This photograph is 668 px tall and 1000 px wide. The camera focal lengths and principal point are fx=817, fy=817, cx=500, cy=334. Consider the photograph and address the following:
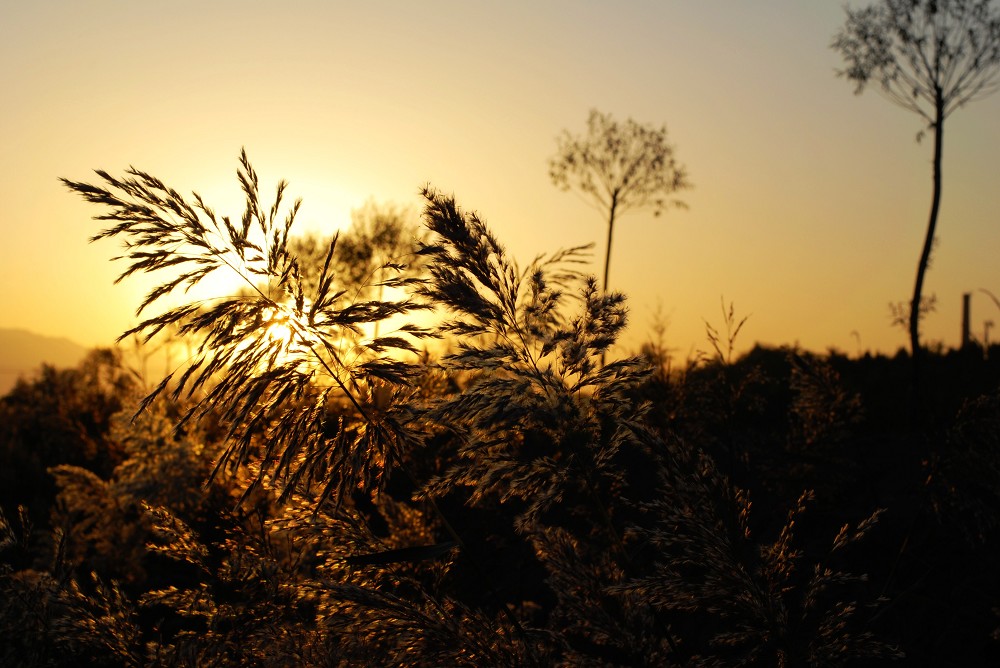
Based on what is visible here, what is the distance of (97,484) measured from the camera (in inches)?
335

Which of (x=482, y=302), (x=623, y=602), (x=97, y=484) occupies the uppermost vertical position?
(x=482, y=302)

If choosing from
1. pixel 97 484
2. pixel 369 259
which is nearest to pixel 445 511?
pixel 97 484

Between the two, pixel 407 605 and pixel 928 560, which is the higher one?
pixel 407 605

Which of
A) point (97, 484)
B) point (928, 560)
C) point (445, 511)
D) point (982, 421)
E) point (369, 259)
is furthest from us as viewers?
point (369, 259)

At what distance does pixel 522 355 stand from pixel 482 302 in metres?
0.20

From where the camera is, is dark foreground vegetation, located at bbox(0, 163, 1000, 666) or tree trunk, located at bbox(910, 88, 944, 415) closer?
dark foreground vegetation, located at bbox(0, 163, 1000, 666)

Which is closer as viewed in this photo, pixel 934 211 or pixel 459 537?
pixel 459 537

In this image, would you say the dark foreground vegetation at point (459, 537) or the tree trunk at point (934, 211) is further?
the tree trunk at point (934, 211)

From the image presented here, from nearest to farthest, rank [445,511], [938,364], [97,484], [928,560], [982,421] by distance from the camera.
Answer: [982,421]
[928,560]
[445,511]
[97,484]
[938,364]

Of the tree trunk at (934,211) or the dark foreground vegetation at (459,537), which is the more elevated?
the tree trunk at (934,211)

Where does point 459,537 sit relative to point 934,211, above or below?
below

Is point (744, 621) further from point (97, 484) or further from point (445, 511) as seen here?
point (97, 484)

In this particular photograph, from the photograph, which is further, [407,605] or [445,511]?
[445,511]

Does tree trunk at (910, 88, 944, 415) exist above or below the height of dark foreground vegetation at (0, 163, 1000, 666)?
above
